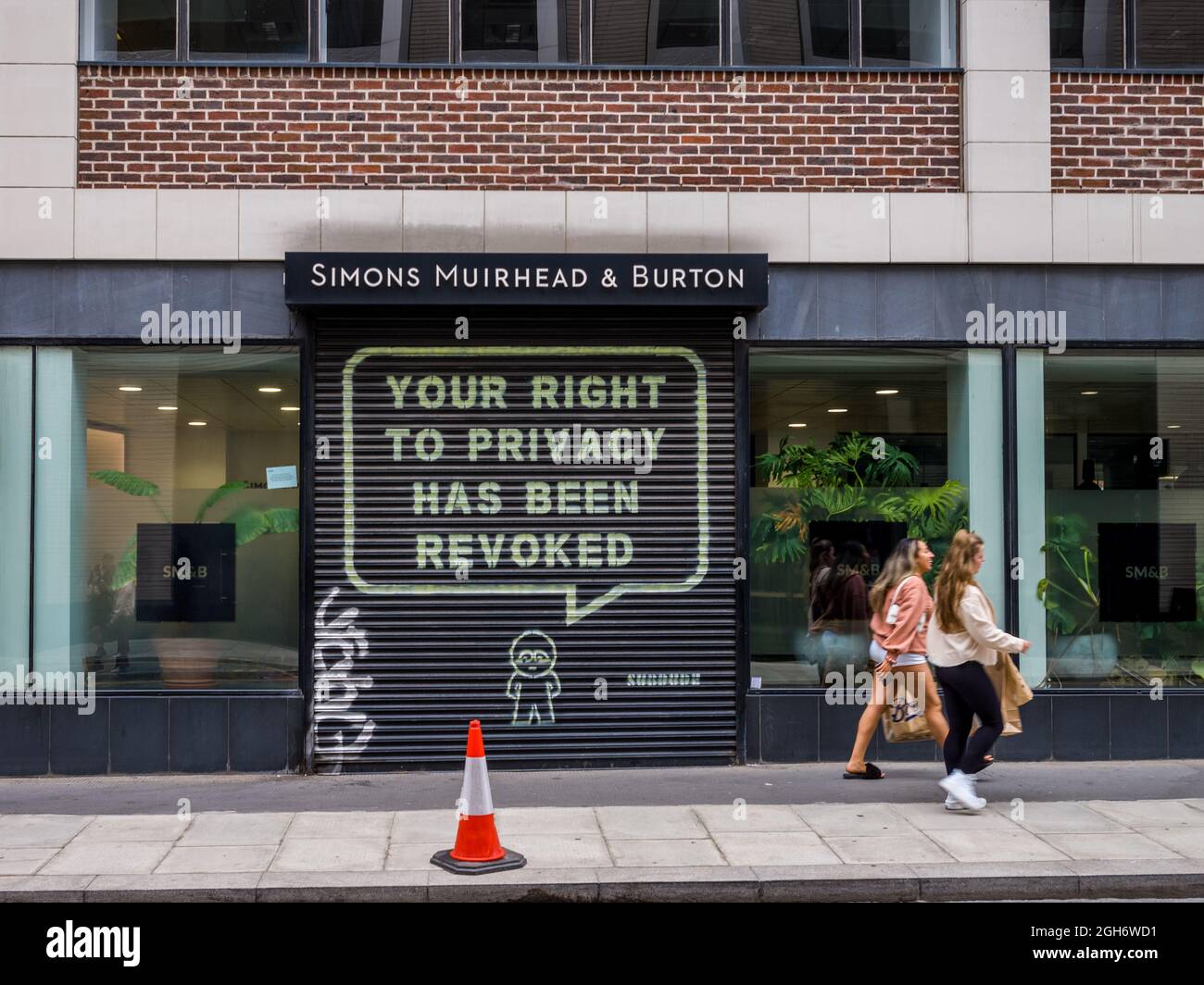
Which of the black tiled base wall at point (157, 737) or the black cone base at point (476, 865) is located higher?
the black tiled base wall at point (157, 737)

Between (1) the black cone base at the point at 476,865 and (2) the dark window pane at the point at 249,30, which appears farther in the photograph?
(2) the dark window pane at the point at 249,30

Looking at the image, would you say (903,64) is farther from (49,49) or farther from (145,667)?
(145,667)

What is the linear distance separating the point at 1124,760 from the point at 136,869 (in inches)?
302

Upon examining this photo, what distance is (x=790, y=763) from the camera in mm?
10156

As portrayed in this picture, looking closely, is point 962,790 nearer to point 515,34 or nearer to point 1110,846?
point 1110,846

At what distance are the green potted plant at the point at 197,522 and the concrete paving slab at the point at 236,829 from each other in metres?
1.87

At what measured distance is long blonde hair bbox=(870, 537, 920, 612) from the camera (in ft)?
30.6

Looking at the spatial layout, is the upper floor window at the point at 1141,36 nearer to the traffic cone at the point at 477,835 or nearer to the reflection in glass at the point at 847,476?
the reflection in glass at the point at 847,476

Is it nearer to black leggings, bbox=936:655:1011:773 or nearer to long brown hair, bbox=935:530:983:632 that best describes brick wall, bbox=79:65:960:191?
long brown hair, bbox=935:530:983:632

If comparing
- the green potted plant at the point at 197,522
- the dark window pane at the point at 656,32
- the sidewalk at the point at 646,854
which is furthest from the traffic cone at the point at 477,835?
the dark window pane at the point at 656,32

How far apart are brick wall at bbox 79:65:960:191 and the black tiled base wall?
426 centimetres

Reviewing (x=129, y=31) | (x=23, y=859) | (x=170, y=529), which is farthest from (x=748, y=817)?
(x=129, y=31)

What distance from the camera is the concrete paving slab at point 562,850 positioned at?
7082mm

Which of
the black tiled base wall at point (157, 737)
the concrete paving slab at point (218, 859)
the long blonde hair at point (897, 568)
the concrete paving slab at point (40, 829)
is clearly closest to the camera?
the concrete paving slab at point (218, 859)
